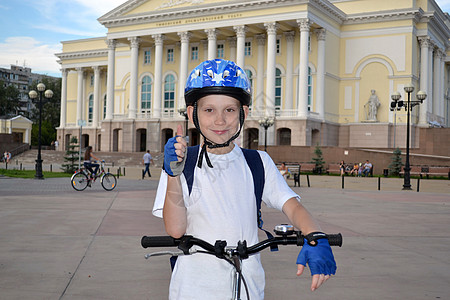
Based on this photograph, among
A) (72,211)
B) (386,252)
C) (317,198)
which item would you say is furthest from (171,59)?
(386,252)

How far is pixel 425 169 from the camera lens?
38812mm

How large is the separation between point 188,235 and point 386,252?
692 centimetres

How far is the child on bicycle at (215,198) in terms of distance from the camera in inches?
108

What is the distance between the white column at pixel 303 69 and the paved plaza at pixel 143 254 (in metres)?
36.6

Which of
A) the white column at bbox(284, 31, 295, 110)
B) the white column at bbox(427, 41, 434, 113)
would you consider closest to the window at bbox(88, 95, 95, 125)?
the white column at bbox(284, 31, 295, 110)

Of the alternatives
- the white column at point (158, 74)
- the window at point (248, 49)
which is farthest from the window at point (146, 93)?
the window at point (248, 49)

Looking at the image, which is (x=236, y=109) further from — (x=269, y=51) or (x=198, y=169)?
(x=269, y=51)

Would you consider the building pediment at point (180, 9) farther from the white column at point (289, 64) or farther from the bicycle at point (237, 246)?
the bicycle at point (237, 246)

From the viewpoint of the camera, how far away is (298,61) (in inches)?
2227

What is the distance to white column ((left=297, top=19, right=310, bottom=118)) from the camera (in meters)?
51.5

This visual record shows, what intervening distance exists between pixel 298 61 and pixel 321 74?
11.5 ft

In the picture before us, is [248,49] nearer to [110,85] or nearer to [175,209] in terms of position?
[110,85]

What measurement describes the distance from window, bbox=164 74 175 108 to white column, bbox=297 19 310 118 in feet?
54.0

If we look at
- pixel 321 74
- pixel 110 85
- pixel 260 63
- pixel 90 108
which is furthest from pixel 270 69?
pixel 90 108
